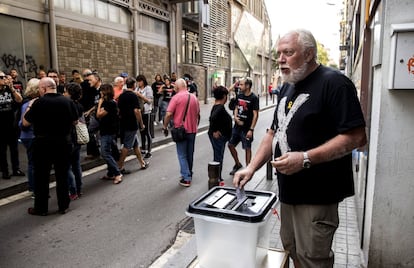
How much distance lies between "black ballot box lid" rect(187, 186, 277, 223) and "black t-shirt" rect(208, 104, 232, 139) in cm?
371

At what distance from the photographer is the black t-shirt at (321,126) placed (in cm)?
197

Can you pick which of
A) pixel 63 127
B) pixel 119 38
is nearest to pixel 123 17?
pixel 119 38

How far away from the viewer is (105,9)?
44.7 ft

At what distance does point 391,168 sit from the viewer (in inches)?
105

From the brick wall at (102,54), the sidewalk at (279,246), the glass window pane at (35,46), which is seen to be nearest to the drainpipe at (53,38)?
the glass window pane at (35,46)

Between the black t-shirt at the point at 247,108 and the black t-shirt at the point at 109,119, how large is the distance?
2.33 metres

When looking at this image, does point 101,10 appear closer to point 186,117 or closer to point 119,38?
point 119,38

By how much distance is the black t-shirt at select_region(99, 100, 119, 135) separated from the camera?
621 cm

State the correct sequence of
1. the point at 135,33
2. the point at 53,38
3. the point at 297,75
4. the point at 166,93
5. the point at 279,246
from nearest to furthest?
the point at 297,75 → the point at 279,246 → the point at 53,38 → the point at 166,93 → the point at 135,33

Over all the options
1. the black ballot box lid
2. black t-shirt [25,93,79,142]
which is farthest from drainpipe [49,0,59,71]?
the black ballot box lid

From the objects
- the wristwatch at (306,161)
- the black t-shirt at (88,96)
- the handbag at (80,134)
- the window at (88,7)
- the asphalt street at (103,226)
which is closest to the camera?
the wristwatch at (306,161)

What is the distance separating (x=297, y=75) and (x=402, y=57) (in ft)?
3.04

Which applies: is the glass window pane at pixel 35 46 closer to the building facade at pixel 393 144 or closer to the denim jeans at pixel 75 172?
the denim jeans at pixel 75 172

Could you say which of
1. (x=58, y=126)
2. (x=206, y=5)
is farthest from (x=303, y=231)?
(x=206, y=5)
